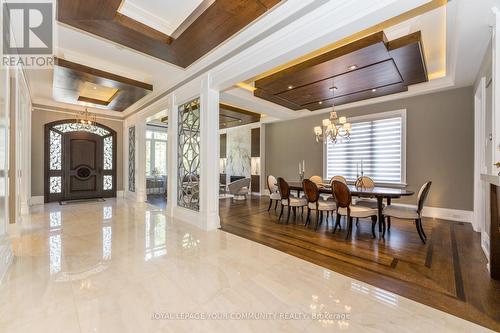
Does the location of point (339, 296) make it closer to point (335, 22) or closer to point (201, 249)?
point (201, 249)

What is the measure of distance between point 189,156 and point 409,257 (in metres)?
4.18

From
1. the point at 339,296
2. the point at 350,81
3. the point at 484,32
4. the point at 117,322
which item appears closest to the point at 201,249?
the point at 117,322

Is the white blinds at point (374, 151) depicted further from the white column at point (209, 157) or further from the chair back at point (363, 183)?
the white column at point (209, 157)

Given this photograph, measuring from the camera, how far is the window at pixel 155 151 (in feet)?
33.9

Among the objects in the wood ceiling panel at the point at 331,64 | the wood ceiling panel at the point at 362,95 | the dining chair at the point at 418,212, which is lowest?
Answer: the dining chair at the point at 418,212

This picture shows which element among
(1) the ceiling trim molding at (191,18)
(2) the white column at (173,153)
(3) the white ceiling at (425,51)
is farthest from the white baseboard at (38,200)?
(1) the ceiling trim molding at (191,18)

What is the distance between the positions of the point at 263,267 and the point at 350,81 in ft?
13.2

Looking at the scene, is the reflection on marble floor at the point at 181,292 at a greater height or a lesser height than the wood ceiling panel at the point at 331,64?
lesser

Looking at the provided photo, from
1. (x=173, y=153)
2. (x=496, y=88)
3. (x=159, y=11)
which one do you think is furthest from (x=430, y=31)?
(x=173, y=153)

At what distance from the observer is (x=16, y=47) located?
355 centimetres

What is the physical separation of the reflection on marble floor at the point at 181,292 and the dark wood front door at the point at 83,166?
4.59 meters

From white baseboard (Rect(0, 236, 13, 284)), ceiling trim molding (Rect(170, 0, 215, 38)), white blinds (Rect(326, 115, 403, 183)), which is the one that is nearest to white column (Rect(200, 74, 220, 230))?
ceiling trim molding (Rect(170, 0, 215, 38))

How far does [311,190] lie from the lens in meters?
4.32

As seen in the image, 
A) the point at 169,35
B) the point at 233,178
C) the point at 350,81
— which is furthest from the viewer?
the point at 233,178
